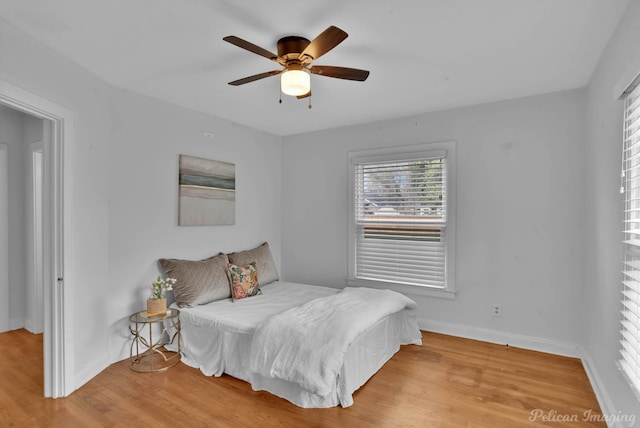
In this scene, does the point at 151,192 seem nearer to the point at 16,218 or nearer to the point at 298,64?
the point at 16,218

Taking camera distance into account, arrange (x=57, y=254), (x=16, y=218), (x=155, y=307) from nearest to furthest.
→ (x=57, y=254)
(x=155, y=307)
(x=16, y=218)

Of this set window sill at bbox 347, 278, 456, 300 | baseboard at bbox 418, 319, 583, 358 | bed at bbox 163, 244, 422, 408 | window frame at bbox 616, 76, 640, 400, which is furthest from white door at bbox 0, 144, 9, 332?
window frame at bbox 616, 76, 640, 400

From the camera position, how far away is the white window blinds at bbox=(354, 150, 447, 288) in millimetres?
3898

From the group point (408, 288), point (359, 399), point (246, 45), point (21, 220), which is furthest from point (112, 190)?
point (408, 288)

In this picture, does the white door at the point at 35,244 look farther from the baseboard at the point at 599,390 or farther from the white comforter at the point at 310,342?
the baseboard at the point at 599,390

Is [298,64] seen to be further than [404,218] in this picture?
No

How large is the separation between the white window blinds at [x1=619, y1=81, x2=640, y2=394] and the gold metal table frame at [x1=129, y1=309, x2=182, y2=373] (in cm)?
322

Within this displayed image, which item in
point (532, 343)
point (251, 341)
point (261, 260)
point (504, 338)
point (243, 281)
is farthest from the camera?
point (261, 260)

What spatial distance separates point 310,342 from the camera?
2.52 m

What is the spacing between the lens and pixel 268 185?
491cm

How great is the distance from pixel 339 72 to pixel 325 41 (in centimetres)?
42

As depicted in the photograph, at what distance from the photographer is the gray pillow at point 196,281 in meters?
3.39

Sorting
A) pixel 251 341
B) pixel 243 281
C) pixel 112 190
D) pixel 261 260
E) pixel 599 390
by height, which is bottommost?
pixel 599 390

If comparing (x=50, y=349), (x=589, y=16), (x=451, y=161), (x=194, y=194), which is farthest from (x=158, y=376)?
(x=589, y=16)
